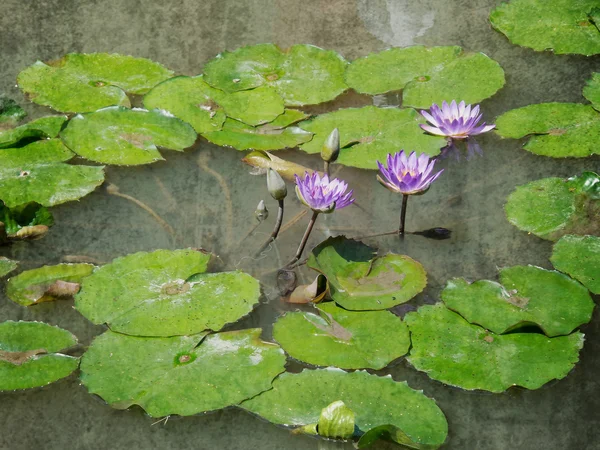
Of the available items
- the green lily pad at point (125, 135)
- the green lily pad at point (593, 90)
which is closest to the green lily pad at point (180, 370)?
the green lily pad at point (125, 135)

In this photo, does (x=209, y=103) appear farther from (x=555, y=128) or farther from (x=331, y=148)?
(x=555, y=128)

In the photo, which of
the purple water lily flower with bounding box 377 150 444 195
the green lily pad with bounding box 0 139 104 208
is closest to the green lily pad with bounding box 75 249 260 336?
the green lily pad with bounding box 0 139 104 208

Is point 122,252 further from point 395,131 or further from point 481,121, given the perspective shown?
point 481,121

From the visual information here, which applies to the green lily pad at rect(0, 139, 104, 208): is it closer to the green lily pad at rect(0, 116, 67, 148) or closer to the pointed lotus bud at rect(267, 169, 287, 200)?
the green lily pad at rect(0, 116, 67, 148)

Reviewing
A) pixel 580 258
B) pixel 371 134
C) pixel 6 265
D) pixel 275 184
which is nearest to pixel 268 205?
pixel 275 184

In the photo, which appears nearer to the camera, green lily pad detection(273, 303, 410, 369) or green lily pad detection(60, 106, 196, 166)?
green lily pad detection(273, 303, 410, 369)

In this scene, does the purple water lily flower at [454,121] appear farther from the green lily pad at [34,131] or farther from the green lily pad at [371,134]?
the green lily pad at [34,131]
